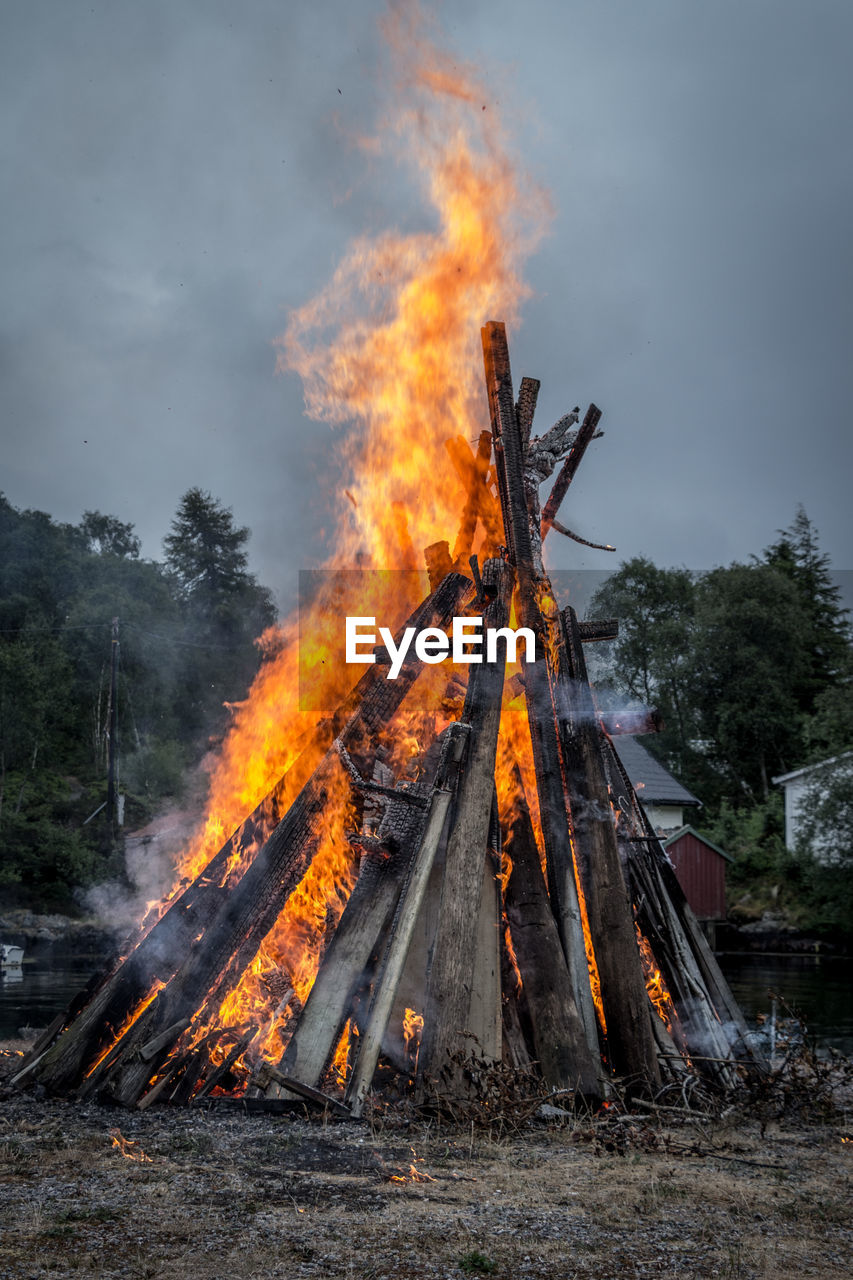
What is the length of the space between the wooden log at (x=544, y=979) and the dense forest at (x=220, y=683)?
90.2 ft

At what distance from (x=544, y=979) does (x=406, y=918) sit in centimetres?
106

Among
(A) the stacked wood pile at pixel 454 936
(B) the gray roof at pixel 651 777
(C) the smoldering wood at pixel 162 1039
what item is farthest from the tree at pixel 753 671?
(C) the smoldering wood at pixel 162 1039

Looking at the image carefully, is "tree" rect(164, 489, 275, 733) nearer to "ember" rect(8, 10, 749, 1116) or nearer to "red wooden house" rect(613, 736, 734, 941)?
"red wooden house" rect(613, 736, 734, 941)

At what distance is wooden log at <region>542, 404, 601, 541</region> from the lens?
33.1 feet

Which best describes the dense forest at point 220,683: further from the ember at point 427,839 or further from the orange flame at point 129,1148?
the orange flame at point 129,1148

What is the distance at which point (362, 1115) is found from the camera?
5.76 m

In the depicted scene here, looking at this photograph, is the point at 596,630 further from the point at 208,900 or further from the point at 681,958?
the point at 208,900

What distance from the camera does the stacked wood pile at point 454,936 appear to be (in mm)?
6242

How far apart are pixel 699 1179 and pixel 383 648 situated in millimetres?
4912

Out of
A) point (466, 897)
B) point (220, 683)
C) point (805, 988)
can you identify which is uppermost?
point (220, 683)

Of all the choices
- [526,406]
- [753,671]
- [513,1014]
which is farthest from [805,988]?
[753,671]

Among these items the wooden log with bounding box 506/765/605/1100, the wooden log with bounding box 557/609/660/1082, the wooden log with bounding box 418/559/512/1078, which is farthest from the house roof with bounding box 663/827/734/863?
the wooden log with bounding box 506/765/605/1100

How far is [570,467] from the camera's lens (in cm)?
1019

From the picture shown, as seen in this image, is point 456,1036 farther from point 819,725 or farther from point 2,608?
point 2,608
